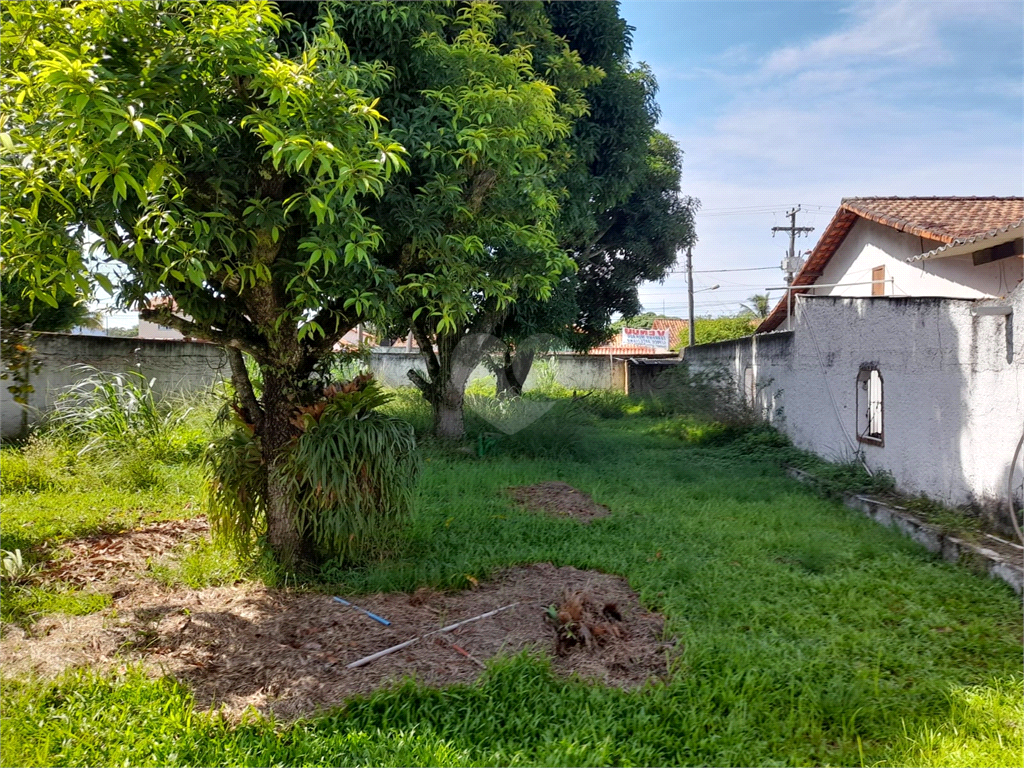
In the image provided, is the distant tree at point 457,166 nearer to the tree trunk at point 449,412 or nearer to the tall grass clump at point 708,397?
the tree trunk at point 449,412

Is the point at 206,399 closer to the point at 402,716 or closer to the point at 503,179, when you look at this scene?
the point at 503,179

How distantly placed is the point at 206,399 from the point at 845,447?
864cm

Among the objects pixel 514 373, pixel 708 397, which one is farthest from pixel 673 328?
pixel 708 397

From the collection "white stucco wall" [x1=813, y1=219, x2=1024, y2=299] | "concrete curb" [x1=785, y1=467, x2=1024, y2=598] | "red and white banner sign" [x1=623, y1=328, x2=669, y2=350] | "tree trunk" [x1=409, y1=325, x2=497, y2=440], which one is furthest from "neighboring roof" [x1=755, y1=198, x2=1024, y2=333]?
"red and white banner sign" [x1=623, y1=328, x2=669, y2=350]

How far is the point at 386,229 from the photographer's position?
4.14 meters

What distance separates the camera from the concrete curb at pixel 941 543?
4391 millimetres

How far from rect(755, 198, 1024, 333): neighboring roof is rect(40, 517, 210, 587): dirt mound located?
983 cm

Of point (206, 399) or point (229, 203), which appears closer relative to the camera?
point (229, 203)

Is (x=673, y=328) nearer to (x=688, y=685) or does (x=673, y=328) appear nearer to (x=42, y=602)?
(x=688, y=685)

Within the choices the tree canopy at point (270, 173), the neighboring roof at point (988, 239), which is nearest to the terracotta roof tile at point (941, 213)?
the neighboring roof at point (988, 239)

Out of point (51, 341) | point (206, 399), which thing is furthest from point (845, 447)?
point (51, 341)

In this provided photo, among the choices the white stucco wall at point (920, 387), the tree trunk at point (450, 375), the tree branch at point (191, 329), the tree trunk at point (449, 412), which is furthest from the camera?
the tree trunk at point (449, 412)

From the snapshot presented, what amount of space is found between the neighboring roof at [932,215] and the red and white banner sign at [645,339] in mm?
20231

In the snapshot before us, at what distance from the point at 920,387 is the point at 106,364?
33.6ft
